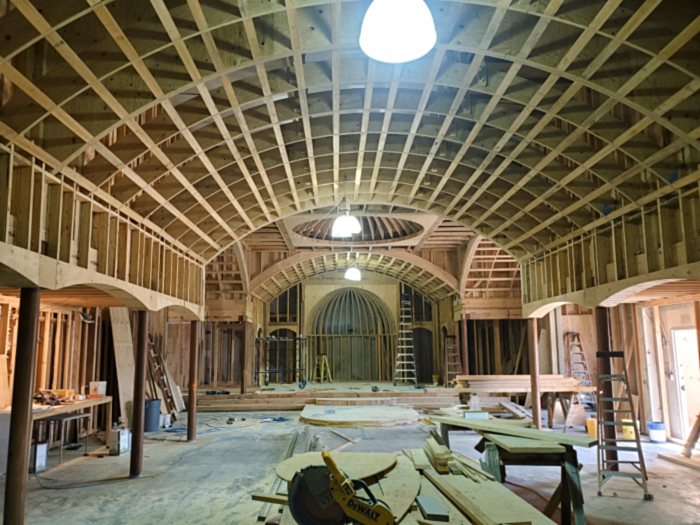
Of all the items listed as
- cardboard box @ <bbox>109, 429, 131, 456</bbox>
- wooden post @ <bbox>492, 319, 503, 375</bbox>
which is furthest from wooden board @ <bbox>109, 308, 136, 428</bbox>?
wooden post @ <bbox>492, 319, 503, 375</bbox>

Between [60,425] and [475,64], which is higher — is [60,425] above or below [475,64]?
below

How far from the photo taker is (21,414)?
6.48 meters

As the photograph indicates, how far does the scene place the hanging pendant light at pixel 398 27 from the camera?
14.4 ft

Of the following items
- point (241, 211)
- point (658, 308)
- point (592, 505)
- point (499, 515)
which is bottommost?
point (592, 505)

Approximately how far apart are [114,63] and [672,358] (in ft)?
49.1

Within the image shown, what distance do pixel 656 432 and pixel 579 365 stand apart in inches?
276

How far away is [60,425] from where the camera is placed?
1277 centimetres

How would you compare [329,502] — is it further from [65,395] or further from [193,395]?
[193,395]

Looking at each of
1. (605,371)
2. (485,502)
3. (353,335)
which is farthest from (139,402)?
(353,335)

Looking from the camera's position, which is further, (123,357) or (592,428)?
(123,357)

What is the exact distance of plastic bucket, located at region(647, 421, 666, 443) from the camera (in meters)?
13.5

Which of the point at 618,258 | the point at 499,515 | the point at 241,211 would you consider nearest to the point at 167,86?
the point at 241,211

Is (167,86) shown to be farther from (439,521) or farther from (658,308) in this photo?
(658,308)

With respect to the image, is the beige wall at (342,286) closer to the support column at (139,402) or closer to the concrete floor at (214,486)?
the concrete floor at (214,486)
